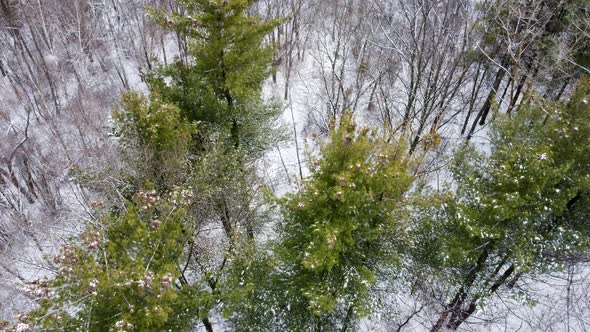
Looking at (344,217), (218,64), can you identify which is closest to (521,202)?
(344,217)

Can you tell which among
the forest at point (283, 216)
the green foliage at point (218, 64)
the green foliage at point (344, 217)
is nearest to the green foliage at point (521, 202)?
the forest at point (283, 216)

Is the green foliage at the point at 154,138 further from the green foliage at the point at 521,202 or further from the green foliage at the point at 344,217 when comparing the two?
the green foliage at the point at 521,202

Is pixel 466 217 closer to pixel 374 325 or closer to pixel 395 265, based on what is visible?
pixel 395 265

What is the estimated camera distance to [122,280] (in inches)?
300

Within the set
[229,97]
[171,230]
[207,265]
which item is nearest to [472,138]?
[229,97]

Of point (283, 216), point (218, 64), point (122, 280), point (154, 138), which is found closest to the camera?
point (122, 280)

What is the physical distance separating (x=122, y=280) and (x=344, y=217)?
16.5ft

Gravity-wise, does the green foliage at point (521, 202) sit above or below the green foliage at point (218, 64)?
below

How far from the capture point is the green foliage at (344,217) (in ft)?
29.4

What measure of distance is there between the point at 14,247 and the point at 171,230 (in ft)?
37.3

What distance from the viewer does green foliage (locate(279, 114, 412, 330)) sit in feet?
29.4

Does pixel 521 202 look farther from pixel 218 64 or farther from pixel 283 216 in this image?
pixel 218 64

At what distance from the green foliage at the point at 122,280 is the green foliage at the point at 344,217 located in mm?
2812

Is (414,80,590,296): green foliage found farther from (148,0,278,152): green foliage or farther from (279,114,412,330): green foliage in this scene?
(148,0,278,152): green foliage
